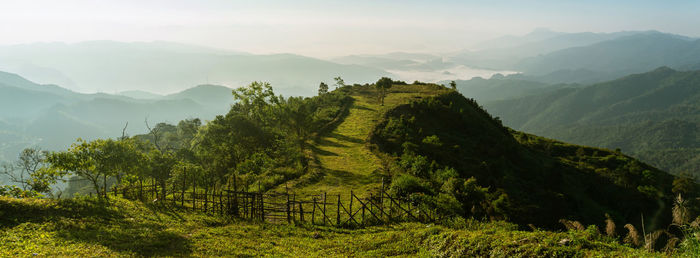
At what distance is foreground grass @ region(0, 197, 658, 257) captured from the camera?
13.5 m

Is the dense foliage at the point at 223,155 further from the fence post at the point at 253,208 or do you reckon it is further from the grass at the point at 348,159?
the grass at the point at 348,159

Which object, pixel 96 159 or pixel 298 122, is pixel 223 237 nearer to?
pixel 96 159

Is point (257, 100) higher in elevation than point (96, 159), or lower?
higher

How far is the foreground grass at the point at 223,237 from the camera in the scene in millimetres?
13477

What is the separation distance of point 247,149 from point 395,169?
23717mm

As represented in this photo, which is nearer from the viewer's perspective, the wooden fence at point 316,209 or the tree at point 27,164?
the wooden fence at point 316,209

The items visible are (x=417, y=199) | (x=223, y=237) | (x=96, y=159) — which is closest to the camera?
(x=223, y=237)

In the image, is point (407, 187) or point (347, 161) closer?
point (407, 187)

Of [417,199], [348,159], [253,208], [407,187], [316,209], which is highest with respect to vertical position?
[348,159]

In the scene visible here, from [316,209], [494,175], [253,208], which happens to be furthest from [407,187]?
[494,175]

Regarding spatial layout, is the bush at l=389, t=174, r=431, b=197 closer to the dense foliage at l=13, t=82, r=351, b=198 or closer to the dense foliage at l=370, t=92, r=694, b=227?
the dense foliage at l=370, t=92, r=694, b=227

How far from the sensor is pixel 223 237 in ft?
64.4

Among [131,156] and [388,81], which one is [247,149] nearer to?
[131,156]

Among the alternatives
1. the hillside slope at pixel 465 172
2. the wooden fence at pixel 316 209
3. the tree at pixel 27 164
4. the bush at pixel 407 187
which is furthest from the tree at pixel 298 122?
the tree at pixel 27 164
